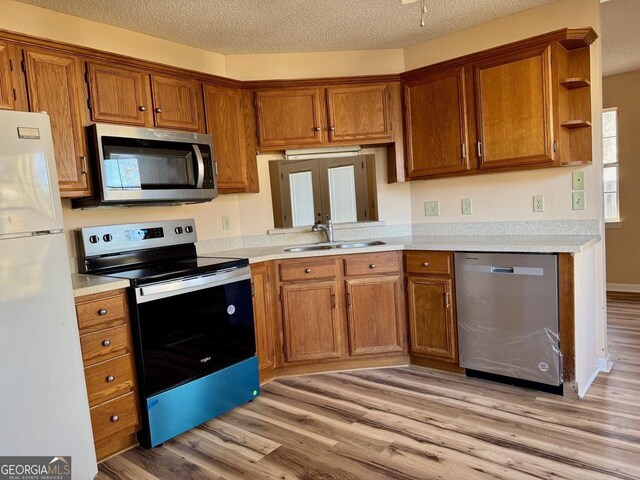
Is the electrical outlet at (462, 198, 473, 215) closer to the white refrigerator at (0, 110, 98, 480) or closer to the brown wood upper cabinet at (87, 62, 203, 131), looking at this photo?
the brown wood upper cabinet at (87, 62, 203, 131)

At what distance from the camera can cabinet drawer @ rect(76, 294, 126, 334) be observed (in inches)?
78.1

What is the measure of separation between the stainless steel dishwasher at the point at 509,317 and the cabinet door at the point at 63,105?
2.25 metres

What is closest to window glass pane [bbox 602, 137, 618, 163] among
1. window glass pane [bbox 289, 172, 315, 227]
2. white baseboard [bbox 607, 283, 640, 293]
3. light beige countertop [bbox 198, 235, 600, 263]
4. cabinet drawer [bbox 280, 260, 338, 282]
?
white baseboard [bbox 607, 283, 640, 293]

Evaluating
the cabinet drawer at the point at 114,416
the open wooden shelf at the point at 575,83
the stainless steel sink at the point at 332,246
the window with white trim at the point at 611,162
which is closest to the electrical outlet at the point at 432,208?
the stainless steel sink at the point at 332,246

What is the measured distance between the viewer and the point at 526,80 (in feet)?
8.84

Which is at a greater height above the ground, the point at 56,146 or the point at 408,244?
the point at 56,146

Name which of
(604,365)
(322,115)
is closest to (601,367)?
(604,365)

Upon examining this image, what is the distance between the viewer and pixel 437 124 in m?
3.09

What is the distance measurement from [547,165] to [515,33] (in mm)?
973

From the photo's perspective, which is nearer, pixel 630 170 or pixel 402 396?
pixel 402 396

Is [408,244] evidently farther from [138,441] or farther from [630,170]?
[630,170]

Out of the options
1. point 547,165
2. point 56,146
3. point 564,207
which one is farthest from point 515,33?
point 56,146

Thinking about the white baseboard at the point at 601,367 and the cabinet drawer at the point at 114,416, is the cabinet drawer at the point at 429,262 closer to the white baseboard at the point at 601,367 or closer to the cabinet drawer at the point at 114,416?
the white baseboard at the point at 601,367

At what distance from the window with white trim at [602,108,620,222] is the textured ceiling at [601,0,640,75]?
487 mm
